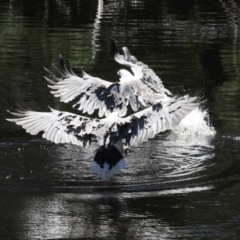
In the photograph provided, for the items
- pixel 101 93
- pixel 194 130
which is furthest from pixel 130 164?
pixel 194 130

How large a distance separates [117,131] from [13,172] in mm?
1395

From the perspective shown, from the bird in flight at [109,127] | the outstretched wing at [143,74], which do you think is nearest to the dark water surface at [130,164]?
the bird in flight at [109,127]

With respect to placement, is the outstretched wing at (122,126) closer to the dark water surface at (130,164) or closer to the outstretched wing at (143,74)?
the dark water surface at (130,164)

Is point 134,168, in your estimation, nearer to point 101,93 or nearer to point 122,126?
point 122,126

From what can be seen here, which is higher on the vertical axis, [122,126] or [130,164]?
[122,126]

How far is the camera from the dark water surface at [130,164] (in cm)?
838

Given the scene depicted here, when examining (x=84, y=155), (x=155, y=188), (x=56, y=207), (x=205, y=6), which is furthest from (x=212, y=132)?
(x=205, y=6)

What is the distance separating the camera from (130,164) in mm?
10633

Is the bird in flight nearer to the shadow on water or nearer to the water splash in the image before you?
the shadow on water

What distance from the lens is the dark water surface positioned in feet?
27.5

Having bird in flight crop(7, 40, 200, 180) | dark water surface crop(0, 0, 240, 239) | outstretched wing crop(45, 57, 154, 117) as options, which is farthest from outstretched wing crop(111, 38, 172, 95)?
bird in flight crop(7, 40, 200, 180)

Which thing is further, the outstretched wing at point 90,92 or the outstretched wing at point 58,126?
the outstretched wing at point 90,92

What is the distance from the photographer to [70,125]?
9.80 m

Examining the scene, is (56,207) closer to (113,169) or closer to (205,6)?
(113,169)
